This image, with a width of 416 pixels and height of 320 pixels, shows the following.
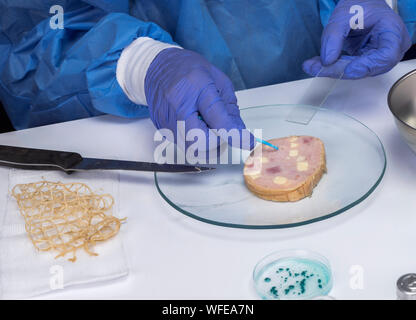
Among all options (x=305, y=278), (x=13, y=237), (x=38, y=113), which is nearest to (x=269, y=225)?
(x=305, y=278)

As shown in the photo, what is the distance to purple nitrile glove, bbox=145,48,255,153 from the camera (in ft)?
3.51

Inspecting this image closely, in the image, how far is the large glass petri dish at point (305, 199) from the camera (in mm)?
941

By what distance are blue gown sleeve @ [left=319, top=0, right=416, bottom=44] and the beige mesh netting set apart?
0.74m

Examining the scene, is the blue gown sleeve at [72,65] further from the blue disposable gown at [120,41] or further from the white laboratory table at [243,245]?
the white laboratory table at [243,245]

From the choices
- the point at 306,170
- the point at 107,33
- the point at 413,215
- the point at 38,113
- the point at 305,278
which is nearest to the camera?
the point at 305,278

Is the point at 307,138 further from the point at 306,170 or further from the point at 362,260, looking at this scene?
the point at 362,260

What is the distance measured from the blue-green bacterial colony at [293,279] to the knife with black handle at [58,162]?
A: 324 mm

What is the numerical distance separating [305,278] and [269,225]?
0.12 m

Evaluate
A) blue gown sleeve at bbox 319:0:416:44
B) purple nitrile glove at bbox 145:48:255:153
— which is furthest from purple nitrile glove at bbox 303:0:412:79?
purple nitrile glove at bbox 145:48:255:153

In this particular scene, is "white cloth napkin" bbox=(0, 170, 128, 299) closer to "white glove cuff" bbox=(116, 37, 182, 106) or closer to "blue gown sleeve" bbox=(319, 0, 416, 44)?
"white glove cuff" bbox=(116, 37, 182, 106)

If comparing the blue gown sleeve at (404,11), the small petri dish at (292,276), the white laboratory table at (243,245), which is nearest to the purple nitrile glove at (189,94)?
the white laboratory table at (243,245)

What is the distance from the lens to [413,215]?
917 millimetres

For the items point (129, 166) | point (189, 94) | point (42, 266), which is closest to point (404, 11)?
point (189, 94)

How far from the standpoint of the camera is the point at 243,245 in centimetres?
92
